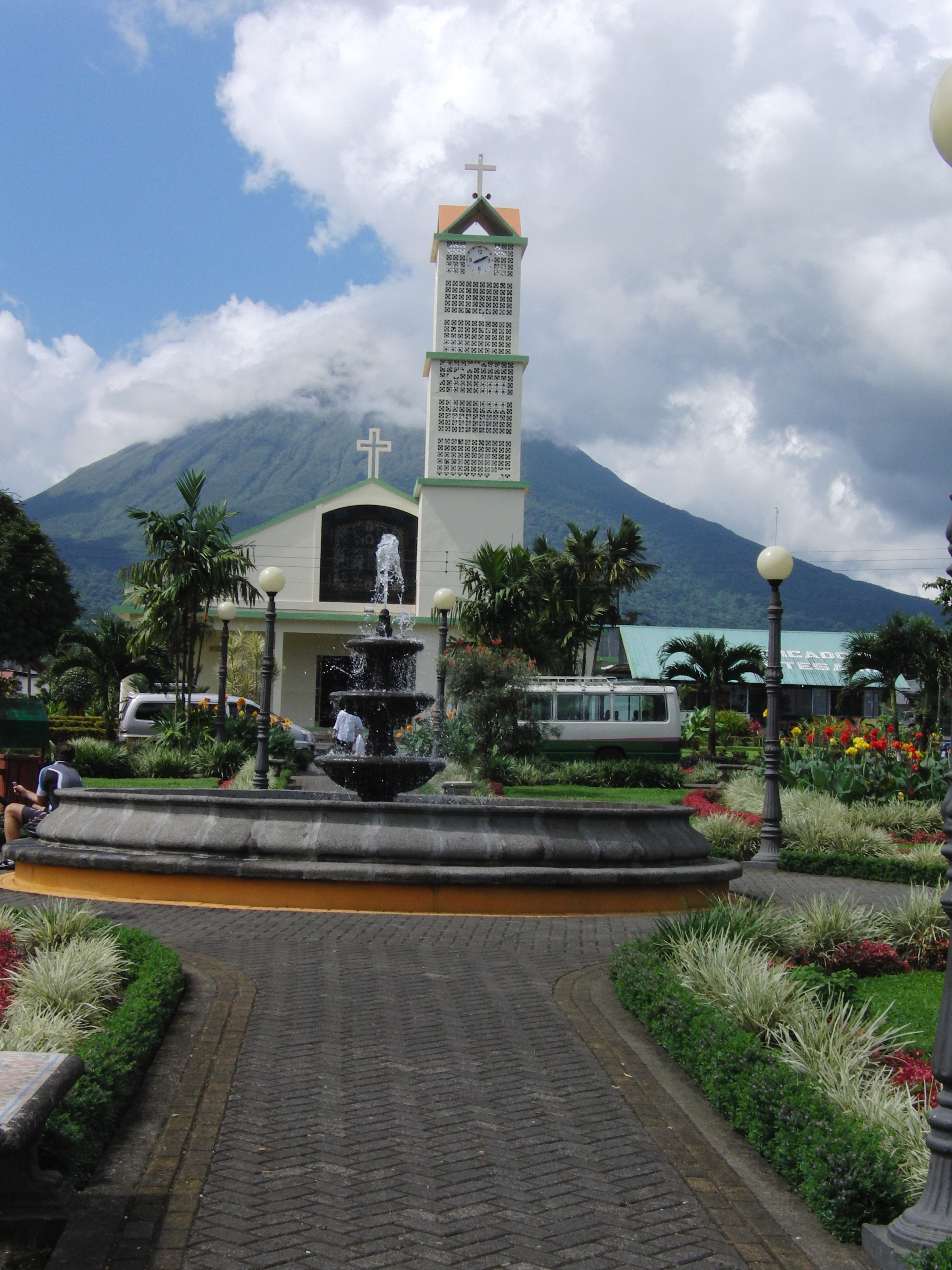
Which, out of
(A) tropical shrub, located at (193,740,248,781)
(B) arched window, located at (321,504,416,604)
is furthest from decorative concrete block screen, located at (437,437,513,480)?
(A) tropical shrub, located at (193,740,248,781)

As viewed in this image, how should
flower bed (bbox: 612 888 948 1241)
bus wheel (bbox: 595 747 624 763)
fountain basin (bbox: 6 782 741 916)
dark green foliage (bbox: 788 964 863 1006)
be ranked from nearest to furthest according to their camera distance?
flower bed (bbox: 612 888 948 1241)
dark green foliage (bbox: 788 964 863 1006)
fountain basin (bbox: 6 782 741 916)
bus wheel (bbox: 595 747 624 763)

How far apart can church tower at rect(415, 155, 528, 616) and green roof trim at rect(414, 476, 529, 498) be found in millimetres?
35

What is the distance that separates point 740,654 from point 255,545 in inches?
674

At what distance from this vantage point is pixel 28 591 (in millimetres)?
39750

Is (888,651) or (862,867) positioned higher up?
(888,651)

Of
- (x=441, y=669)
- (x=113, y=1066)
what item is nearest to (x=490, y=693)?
(x=441, y=669)

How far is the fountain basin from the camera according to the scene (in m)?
10.1

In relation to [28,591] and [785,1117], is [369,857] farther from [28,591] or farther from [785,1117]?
[28,591]

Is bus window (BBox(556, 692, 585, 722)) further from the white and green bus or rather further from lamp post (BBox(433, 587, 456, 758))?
lamp post (BBox(433, 587, 456, 758))

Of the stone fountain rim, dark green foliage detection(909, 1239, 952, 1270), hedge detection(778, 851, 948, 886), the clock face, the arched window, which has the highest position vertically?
the clock face

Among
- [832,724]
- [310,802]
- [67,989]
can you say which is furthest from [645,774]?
[67,989]

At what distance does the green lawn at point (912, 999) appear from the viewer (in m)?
6.57

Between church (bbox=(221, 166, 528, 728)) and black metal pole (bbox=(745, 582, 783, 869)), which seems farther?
church (bbox=(221, 166, 528, 728))

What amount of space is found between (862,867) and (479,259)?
33.0 metres
